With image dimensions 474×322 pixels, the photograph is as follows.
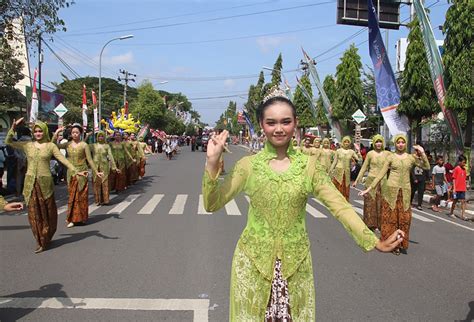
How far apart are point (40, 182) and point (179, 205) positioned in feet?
18.8

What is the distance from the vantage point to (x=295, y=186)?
8.51 feet

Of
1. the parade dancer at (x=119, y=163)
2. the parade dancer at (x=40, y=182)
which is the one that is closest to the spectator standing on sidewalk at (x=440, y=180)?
the parade dancer at (x=119, y=163)

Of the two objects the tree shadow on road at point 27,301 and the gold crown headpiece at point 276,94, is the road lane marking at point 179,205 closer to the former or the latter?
the tree shadow on road at point 27,301

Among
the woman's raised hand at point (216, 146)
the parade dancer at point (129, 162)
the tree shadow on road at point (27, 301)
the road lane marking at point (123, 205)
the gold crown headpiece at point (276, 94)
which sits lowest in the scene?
the road lane marking at point (123, 205)

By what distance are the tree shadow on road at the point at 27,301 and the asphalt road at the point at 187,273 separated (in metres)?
0.01

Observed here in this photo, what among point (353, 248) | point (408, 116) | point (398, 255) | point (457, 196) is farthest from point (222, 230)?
point (408, 116)

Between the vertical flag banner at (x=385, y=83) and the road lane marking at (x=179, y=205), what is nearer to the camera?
the road lane marking at (x=179, y=205)

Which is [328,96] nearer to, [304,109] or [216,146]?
[304,109]

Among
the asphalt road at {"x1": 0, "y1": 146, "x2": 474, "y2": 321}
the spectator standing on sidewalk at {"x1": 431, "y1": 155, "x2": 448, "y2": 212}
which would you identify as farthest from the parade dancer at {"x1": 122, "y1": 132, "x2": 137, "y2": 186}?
the spectator standing on sidewalk at {"x1": 431, "y1": 155, "x2": 448, "y2": 212}

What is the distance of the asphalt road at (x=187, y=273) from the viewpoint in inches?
186

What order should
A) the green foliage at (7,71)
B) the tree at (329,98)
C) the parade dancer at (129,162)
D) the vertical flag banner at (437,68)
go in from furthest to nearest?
the tree at (329,98), the parade dancer at (129,162), the green foliage at (7,71), the vertical flag banner at (437,68)

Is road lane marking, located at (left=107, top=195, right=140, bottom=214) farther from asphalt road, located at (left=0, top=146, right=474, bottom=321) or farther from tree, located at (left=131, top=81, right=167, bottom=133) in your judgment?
tree, located at (left=131, top=81, right=167, bottom=133)

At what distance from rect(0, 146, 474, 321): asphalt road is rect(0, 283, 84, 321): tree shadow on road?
1cm

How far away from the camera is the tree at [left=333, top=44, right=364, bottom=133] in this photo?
2623 cm
